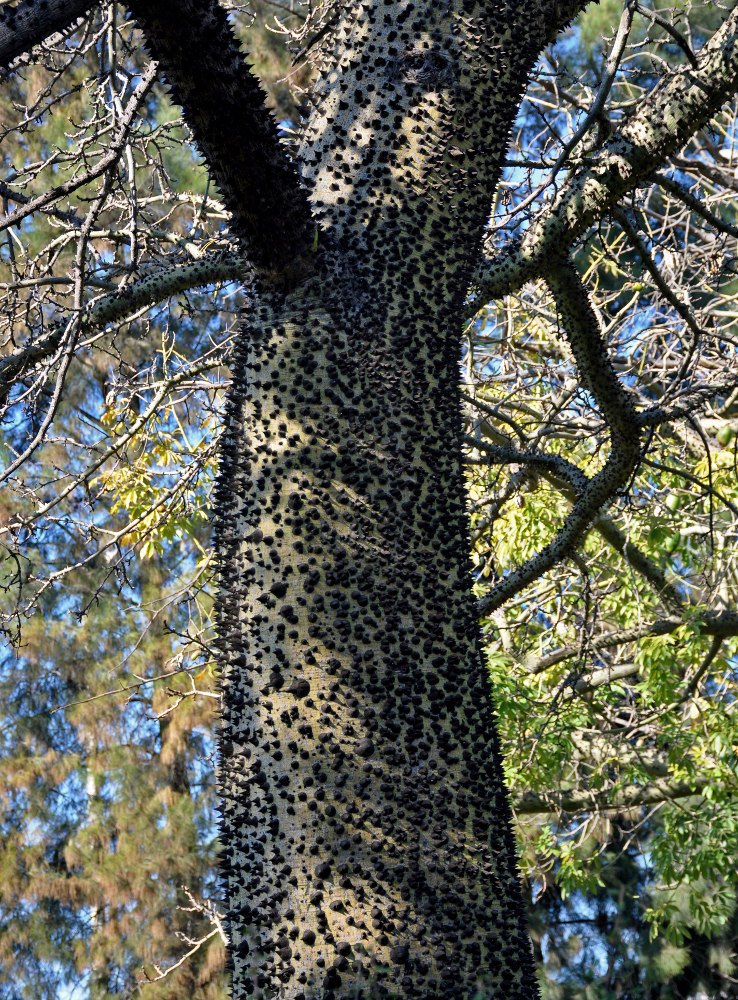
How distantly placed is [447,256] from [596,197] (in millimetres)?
983

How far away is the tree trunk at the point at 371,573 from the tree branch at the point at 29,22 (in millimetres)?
671

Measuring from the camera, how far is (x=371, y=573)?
2.08 meters

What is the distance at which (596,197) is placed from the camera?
319 centimetres

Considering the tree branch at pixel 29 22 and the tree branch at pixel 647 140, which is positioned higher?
the tree branch at pixel 647 140

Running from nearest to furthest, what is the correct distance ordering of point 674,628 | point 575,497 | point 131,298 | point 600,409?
1. point 131,298
2. point 600,409
3. point 575,497
4. point 674,628

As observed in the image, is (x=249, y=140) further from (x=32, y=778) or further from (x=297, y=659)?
(x=32, y=778)

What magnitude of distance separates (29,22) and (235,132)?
52cm

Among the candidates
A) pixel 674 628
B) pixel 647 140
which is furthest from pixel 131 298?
pixel 674 628

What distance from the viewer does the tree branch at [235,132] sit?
2.11m

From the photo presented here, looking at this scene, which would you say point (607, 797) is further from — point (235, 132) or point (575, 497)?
point (235, 132)

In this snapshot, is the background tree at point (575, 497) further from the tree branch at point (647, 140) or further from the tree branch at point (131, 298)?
the tree branch at point (647, 140)

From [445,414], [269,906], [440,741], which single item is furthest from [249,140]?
[269,906]

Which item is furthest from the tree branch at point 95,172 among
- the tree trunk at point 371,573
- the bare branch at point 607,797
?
the bare branch at point 607,797

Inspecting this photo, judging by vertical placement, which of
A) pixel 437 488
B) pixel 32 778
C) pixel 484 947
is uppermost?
pixel 32 778
